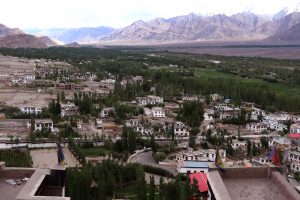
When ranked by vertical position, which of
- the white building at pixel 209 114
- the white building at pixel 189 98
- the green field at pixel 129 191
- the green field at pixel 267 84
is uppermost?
the green field at pixel 267 84

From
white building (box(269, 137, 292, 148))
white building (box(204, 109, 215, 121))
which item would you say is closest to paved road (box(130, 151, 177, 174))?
white building (box(269, 137, 292, 148))

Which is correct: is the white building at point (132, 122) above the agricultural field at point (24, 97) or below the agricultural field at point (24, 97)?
above

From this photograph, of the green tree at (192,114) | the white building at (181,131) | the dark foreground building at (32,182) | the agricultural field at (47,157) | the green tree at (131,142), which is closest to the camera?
the dark foreground building at (32,182)

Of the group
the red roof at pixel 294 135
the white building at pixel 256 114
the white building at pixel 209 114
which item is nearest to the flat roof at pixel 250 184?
the red roof at pixel 294 135

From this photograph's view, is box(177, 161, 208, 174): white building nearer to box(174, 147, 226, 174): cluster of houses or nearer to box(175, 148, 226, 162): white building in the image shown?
box(174, 147, 226, 174): cluster of houses

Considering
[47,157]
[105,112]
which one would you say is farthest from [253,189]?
[105,112]

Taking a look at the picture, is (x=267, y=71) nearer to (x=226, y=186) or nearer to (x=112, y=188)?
(x=112, y=188)

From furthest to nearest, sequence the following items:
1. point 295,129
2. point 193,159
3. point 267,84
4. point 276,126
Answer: point 267,84 < point 276,126 < point 295,129 < point 193,159

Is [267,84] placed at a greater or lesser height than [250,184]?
lesser

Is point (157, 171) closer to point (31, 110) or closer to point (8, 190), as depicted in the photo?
point (8, 190)

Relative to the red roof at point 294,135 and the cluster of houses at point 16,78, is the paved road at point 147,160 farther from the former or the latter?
the cluster of houses at point 16,78

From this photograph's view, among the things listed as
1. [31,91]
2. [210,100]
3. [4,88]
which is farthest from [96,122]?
[4,88]
